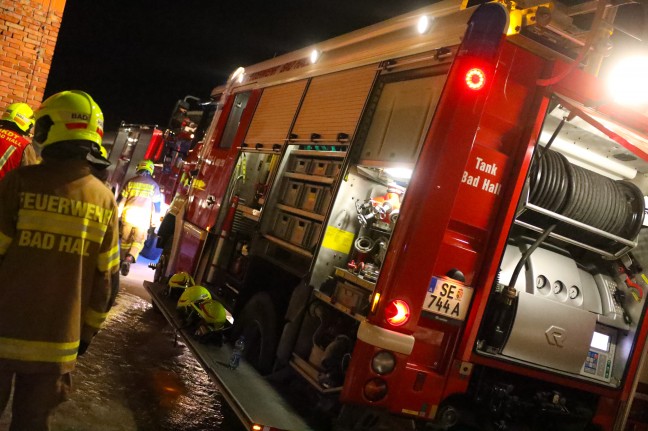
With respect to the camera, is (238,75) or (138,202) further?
(238,75)

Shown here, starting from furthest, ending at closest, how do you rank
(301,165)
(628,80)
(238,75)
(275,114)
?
(238,75) < (275,114) < (301,165) < (628,80)

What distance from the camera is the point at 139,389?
4.63 metres

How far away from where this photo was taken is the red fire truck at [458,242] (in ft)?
10.7

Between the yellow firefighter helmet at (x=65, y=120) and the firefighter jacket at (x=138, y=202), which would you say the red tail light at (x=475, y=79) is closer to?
the yellow firefighter helmet at (x=65, y=120)

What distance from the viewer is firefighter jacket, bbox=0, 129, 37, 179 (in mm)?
4543

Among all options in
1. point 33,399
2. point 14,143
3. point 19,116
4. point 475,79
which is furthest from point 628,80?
point 19,116

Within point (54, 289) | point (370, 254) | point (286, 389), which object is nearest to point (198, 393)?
point (286, 389)

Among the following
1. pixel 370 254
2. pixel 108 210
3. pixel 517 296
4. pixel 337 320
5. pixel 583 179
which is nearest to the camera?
pixel 108 210

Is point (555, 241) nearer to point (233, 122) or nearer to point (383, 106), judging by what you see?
point (383, 106)

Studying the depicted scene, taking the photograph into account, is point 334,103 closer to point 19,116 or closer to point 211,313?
point 211,313

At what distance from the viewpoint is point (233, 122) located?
7.48 metres

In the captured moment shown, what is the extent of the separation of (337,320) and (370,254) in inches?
25.4

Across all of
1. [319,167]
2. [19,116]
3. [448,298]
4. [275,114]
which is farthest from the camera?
[275,114]

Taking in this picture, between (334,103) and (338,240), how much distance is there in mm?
1301
